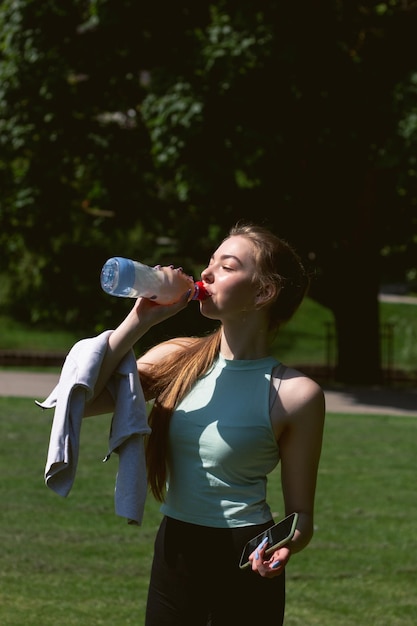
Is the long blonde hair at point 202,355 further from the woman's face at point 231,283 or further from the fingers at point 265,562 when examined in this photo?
the fingers at point 265,562

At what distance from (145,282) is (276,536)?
0.75m

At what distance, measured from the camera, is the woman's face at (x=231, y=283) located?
125 inches

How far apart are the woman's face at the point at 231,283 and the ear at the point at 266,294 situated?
12 millimetres

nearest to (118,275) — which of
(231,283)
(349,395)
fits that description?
(231,283)

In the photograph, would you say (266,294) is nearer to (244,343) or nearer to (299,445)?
(244,343)

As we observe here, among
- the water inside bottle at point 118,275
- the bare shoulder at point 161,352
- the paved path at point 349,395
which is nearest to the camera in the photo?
the water inside bottle at point 118,275

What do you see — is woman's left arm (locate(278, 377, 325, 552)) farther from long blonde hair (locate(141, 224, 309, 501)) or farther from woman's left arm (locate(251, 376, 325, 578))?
long blonde hair (locate(141, 224, 309, 501))

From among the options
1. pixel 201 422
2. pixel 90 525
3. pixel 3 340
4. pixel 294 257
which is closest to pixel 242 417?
pixel 201 422

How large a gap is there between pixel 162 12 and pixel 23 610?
14270mm

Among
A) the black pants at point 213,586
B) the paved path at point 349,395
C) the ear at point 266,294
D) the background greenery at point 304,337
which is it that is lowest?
the background greenery at point 304,337

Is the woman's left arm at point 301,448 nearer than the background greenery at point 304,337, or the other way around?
A: the woman's left arm at point 301,448

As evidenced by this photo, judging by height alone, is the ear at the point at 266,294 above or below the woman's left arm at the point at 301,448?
above

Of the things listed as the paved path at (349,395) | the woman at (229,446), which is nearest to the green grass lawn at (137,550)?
the woman at (229,446)

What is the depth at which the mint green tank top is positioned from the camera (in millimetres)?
3127
